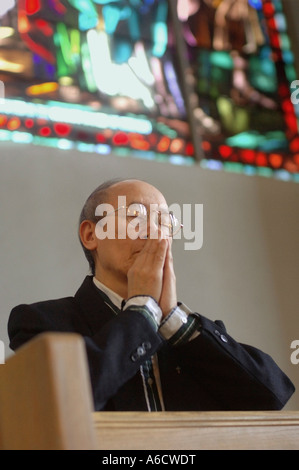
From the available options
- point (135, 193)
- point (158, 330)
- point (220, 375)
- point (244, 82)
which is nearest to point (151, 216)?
point (135, 193)

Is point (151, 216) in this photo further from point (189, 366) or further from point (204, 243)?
point (204, 243)

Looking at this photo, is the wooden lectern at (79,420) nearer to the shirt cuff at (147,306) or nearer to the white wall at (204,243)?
the shirt cuff at (147,306)

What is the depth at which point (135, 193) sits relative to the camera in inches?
89.9

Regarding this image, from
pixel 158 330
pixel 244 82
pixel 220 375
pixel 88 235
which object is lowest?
pixel 220 375

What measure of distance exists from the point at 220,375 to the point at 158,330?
0.21 meters

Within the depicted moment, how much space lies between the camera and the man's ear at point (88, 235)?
234cm

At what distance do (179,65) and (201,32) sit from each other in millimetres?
298

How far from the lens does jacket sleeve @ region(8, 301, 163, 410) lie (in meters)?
1.74

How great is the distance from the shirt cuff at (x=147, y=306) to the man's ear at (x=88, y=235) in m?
0.38

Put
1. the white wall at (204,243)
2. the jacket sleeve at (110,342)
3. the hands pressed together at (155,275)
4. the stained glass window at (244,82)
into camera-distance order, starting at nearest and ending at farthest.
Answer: the jacket sleeve at (110,342), the hands pressed together at (155,275), the white wall at (204,243), the stained glass window at (244,82)

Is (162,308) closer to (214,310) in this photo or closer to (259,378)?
(259,378)

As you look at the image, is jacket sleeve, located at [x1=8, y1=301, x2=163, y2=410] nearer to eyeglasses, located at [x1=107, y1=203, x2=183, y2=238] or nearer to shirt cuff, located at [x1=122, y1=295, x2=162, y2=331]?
shirt cuff, located at [x1=122, y1=295, x2=162, y2=331]

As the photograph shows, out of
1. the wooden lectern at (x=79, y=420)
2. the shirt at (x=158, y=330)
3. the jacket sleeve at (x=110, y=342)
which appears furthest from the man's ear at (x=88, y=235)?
the wooden lectern at (x=79, y=420)

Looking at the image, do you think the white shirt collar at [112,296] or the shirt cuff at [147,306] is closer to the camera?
the shirt cuff at [147,306]
